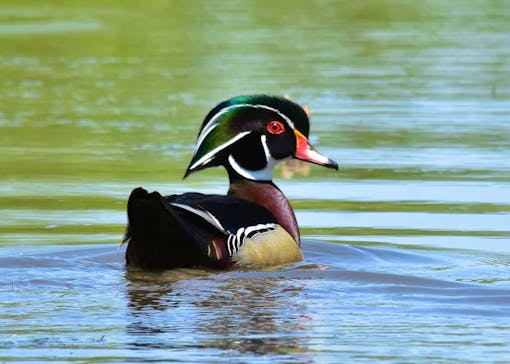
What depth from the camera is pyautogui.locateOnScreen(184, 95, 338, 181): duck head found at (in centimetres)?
966

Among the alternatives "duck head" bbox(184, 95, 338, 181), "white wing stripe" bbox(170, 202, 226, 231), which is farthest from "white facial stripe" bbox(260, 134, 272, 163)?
"white wing stripe" bbox(170, 202, 226, 231)

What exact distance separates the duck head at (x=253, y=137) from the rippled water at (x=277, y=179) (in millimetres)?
686

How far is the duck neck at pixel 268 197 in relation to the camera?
9.77 meters

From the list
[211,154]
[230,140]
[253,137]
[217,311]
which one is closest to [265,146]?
[253,137]

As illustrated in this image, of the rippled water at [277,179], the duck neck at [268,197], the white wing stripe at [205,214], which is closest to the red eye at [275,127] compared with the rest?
the duck neck at [268,197]

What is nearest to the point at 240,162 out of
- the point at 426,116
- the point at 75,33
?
the point at 426,116

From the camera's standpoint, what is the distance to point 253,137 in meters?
9.83

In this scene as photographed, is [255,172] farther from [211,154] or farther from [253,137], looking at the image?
[211,154]

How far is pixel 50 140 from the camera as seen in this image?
14695 millimetres

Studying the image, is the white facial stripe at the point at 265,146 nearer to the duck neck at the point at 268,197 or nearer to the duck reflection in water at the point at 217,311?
the duck neck at the point at 268,197

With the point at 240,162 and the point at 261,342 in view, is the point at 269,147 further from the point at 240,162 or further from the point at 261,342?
the point at 261,342

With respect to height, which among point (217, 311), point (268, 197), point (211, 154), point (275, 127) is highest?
point (275, 127)

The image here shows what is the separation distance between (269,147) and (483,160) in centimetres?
388

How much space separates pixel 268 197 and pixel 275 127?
18.0 inches
